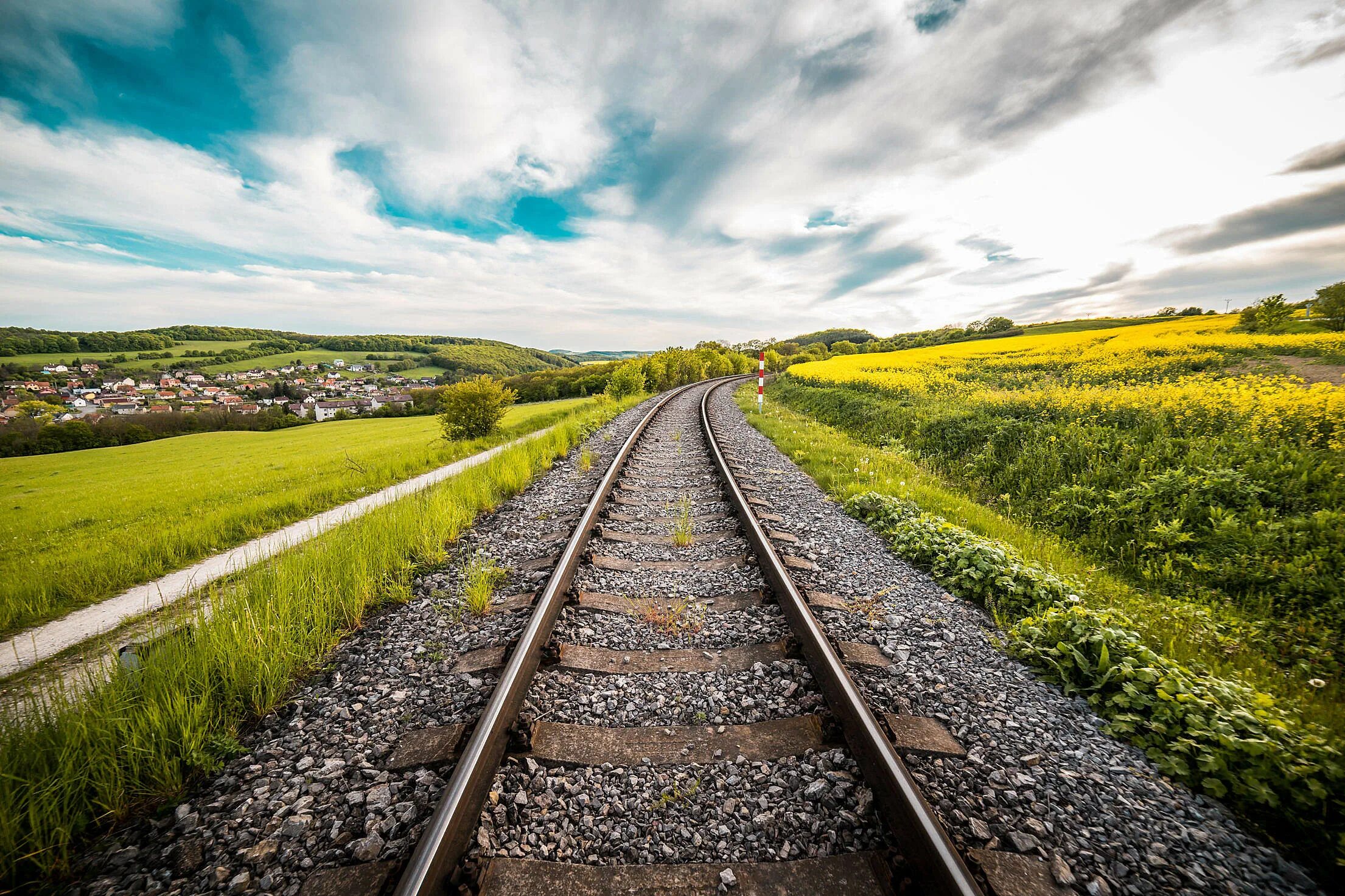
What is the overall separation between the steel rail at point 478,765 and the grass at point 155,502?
497 centimetres

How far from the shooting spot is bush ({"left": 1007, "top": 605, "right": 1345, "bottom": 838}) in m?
1.85

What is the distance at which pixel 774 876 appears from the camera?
5.58ft

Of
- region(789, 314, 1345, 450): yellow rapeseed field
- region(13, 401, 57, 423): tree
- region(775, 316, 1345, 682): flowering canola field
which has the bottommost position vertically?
region(13, 401, 57, 423): tree

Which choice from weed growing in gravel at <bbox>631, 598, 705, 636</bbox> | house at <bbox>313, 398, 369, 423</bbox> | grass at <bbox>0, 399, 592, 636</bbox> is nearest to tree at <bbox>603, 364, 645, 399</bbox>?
grass at <bbox>0, 399, 592, 636</bbox>

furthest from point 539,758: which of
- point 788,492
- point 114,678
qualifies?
point 788,492

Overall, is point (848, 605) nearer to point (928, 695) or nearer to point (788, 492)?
point (928, 695)

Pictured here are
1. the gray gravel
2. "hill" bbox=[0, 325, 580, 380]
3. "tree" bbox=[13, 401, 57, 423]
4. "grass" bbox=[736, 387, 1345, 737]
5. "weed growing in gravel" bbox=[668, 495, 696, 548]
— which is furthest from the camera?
"hill" bbox=[0, 325, 580, 380]

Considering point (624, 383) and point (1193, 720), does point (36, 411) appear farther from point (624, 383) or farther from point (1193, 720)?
point (1193, 720)

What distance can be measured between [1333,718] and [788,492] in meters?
4.58

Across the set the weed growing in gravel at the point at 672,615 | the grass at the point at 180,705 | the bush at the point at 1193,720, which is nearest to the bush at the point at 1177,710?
the bush at the point at 1193,720

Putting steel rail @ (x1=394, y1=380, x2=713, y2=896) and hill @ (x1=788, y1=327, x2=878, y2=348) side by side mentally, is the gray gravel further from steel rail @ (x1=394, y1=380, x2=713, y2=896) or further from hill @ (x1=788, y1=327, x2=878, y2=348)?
hill @ (x1=788, y1=327, x2=878, y2=348)

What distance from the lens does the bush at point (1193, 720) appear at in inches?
73.0

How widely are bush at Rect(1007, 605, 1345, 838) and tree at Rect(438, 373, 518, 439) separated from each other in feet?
45.7

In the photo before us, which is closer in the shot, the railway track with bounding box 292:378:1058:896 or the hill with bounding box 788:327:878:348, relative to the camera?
the railway track with bounding box 292:378:1058:896
